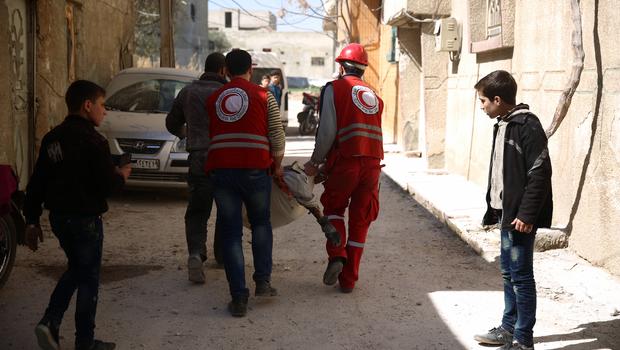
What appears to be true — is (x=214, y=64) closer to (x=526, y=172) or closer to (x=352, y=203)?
(x=352, y=203)

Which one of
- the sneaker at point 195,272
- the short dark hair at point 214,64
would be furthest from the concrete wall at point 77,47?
the sneaker at point 195,272

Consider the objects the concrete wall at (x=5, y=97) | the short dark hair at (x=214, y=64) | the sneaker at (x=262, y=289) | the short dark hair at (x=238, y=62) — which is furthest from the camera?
the concrete wall at (x=5, y=97)

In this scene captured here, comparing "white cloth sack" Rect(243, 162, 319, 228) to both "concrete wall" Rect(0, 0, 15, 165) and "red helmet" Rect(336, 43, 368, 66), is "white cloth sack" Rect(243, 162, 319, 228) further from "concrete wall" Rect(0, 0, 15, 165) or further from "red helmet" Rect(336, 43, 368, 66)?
"concrete wall" Rect(0, 0, 15, 165)

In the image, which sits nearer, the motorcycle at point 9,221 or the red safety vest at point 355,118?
the motorcycle at point 9,221

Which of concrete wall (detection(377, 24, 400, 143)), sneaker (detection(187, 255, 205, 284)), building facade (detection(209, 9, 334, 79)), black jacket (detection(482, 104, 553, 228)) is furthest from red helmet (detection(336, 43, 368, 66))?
building facade (detection(209, 9, 334, 79))

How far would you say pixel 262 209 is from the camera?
5195 millimetres

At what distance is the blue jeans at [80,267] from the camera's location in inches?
160

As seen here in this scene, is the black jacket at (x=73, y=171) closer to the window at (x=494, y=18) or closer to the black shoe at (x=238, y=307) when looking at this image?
the black shoe at (x=238, y=307)

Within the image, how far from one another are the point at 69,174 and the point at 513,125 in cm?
249

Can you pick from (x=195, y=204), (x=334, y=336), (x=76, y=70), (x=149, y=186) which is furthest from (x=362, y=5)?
(x=334, y=336)

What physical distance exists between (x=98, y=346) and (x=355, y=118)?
2.43 metres

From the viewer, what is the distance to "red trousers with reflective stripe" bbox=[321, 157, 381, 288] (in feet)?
18.2

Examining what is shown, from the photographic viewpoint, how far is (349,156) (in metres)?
5.48

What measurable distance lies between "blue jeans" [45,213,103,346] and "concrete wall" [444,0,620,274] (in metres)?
3.98
